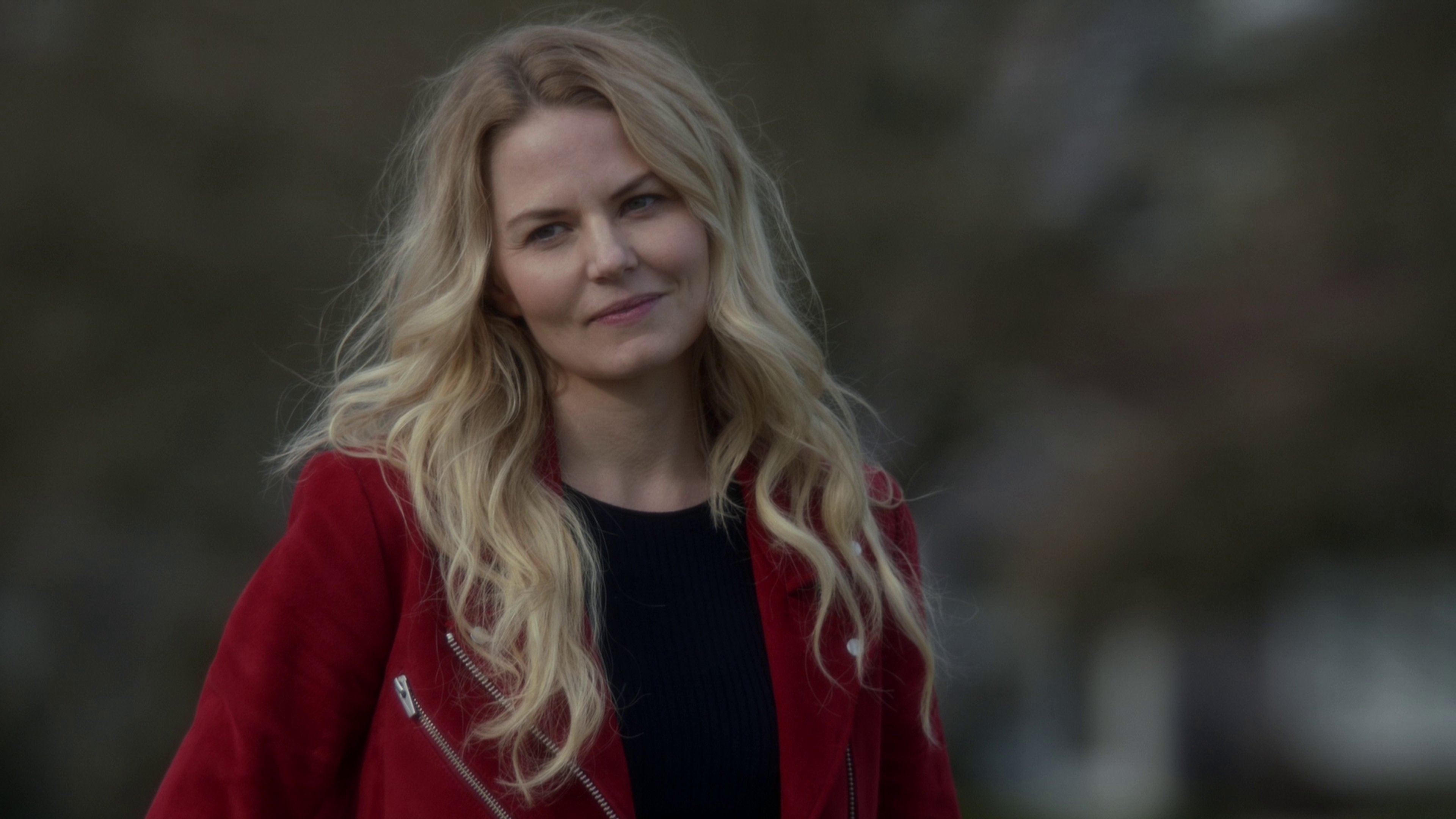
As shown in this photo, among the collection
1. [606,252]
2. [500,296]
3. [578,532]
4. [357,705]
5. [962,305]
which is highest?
[606,252]

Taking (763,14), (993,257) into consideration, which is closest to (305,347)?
(763,14)

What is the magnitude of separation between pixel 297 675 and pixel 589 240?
0.71 meters

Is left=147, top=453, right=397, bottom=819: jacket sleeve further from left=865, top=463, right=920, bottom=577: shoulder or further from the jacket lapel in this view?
left=865, top=463, right=920, bottom=577: shoulder

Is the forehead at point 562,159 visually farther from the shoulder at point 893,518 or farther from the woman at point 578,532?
the shoulder at point 893,518

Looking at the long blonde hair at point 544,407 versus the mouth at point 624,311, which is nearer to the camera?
the long blonde hair at point 544,407

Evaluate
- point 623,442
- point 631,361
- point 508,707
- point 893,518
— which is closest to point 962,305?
point 893,518

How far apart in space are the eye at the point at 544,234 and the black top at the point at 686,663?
374 millimetres

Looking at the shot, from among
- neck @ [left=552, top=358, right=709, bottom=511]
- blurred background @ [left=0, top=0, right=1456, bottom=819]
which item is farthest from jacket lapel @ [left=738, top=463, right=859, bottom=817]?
blurred background @ [left=0, top=0, right=1456, bottom=819]

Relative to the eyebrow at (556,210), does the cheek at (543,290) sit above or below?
below

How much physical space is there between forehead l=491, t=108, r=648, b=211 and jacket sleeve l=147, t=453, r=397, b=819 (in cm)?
49

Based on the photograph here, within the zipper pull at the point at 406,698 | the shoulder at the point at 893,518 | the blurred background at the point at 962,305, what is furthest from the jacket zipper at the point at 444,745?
the blurred background at the point at 962,305

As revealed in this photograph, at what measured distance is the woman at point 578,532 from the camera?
1973mm

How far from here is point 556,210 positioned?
2.15 meters

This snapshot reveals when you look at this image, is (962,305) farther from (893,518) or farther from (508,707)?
(508,707)
